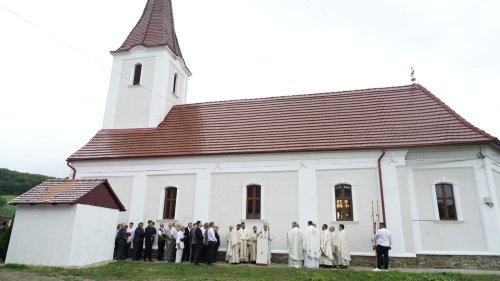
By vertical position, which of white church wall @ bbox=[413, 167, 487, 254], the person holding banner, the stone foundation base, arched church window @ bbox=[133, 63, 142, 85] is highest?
arched church window @ bbox=[133, 63, 142, 85]

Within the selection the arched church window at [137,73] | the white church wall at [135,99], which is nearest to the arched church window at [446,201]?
the white church wall at [135,99]

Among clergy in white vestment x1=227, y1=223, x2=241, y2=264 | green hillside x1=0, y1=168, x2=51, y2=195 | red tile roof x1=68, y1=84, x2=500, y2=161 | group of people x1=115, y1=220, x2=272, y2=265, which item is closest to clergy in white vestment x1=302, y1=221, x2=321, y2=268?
group of people x1=115, y1=220, x2=272, y2=265

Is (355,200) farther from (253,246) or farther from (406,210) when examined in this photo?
(253,246)

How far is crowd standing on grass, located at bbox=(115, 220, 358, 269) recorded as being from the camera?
12.9 meters

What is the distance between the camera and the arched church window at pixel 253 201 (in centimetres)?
1571

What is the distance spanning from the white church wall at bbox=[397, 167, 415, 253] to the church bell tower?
41.9 feet

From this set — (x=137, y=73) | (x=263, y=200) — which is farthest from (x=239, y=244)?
(x=137, y=73)

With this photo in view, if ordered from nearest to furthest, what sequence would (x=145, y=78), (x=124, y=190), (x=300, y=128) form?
(x=300, y=128)
(x=124, y=190)
(x=145, y=78)

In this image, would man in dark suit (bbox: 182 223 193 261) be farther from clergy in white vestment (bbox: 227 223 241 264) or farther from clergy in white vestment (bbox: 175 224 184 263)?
clergy in white vestment (bbox: 227 223 241 264)

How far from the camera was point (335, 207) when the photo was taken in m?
14.8

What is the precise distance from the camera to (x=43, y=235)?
1195 cm

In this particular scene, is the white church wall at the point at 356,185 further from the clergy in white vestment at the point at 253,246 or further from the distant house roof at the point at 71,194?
the distant house roof at the point at 71,194

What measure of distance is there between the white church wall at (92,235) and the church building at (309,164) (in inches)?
128

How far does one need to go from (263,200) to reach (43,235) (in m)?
8.44
